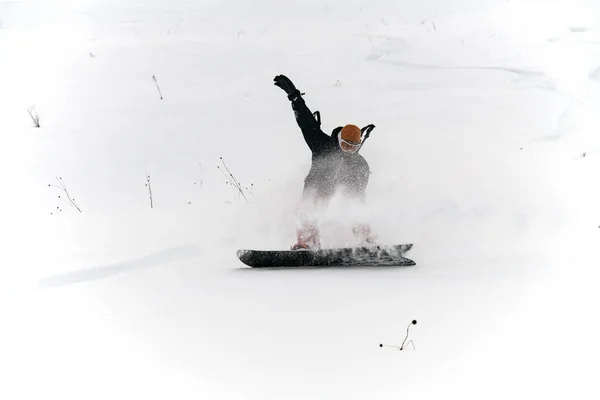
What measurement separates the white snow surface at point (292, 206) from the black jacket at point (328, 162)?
15cm

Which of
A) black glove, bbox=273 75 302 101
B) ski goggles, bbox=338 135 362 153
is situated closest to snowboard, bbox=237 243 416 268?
ski goggles, bbox=338 135 362 153

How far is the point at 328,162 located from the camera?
4305 mm

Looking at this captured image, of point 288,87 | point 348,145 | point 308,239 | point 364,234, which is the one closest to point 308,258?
point 308,239

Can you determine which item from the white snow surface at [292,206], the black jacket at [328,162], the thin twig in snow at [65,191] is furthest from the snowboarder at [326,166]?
the thin twig in snow at [65,191]

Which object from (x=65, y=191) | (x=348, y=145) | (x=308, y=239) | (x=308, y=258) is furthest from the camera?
(x=65, y=191)

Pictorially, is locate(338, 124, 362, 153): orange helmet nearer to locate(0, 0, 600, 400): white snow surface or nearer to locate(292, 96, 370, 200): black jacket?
locate(292, 96, 370, 200): black jacket

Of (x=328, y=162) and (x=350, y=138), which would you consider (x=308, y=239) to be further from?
(x=350, y=138)

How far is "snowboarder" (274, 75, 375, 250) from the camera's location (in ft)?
14.0

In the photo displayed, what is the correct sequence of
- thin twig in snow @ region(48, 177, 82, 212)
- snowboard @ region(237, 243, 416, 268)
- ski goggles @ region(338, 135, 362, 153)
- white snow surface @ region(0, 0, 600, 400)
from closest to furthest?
1. white snow surface @ region(0, 0, 600, 400)
2. snowboard @ region(237, 243, 416, 268)
3. ski goggles @ region(338, 135, 362, 153)
4. thin twig in snow @ region(48, 177, 82, 212)

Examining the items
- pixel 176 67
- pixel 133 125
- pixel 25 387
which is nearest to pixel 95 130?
pixel 133 125

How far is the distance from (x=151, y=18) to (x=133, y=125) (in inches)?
236

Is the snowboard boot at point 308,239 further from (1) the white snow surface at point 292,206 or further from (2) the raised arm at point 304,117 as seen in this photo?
(2) the raised arm at point 304,117

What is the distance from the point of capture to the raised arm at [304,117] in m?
4.26

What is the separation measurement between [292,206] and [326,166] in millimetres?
705
